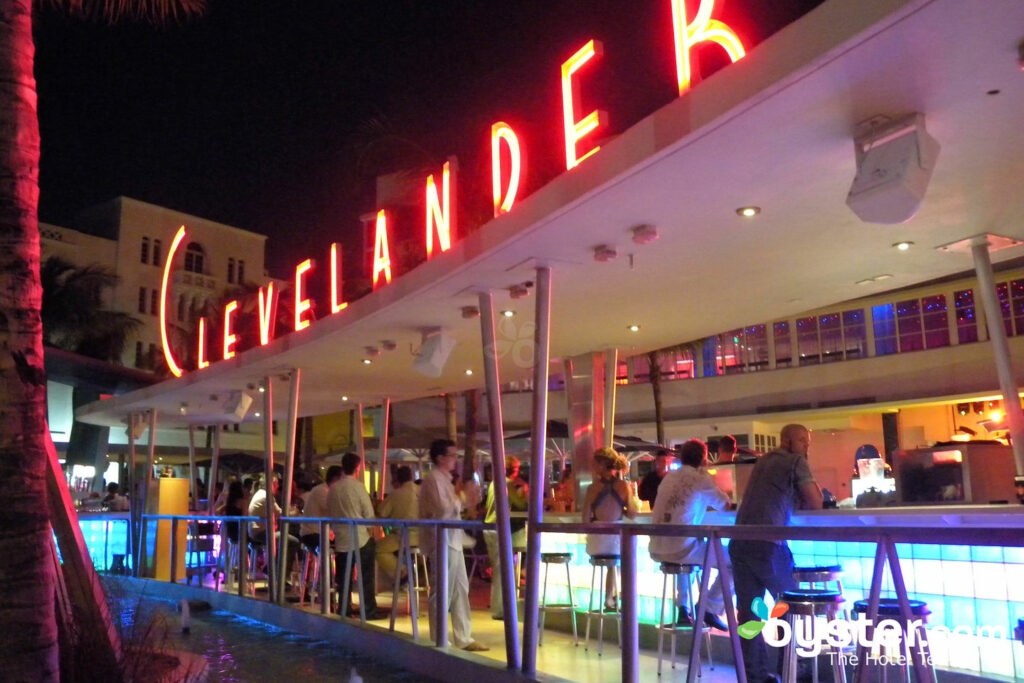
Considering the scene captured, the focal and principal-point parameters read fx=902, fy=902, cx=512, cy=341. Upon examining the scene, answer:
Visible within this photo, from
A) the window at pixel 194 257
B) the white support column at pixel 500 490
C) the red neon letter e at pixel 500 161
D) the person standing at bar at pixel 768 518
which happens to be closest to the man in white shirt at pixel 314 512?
the white support column at pixel 500 490

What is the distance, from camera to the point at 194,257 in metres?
43.4

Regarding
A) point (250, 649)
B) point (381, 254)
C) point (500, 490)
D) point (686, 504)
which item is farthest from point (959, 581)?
point (250, 649)

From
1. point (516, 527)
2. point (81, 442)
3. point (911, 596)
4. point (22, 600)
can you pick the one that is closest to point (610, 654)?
point (516, 527)

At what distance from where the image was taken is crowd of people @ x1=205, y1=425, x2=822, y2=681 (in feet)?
19.1

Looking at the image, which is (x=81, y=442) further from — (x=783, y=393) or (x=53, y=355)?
(x=783, y=393)

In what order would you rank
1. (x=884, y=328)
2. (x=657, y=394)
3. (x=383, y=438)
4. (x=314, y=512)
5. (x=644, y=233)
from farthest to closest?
(x=657, y=394), (x=884, y=328), (x=383, y=438), (x=314, y=512), (x=644, y=233)

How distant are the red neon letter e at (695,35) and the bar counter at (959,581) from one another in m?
2.79

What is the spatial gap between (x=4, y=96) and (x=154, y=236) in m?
38.3

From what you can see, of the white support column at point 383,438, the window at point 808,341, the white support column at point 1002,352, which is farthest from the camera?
the window at point 808,341

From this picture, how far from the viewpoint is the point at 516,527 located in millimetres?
9391

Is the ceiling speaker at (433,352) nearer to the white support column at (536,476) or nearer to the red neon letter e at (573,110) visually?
the white support column at (536,476)

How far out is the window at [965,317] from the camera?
22016 mm

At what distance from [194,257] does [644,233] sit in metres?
40.7

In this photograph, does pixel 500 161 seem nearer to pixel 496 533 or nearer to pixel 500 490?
pixel 500 490
